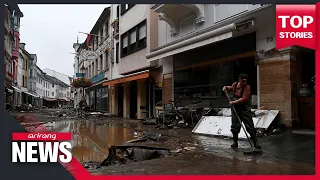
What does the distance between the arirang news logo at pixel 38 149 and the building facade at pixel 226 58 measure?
6.28m

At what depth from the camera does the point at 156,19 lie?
608 inches

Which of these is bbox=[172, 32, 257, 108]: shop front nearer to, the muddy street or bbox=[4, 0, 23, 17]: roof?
the muddy street

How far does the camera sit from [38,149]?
13.1 ft

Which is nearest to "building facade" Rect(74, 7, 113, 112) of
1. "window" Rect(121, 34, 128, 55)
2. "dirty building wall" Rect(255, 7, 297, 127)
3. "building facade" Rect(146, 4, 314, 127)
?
"window" Rect(121, 34, 128, 55)

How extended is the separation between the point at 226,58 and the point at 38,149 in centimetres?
798

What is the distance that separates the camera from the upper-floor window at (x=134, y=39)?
54.2 feet

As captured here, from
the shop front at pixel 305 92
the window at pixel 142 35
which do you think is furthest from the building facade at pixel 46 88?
the shop front at pixel 305 92

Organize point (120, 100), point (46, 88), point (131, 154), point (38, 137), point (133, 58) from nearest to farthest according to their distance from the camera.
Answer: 1. point (38, 137)
2. point (131, 154)
3. point (133, 58)
4. point (120, 100)
5. point (46, 88)

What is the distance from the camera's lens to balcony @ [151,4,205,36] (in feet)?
37.5

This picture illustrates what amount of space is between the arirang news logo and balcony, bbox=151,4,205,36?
28.3 ft

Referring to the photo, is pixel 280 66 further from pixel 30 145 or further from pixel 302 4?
pixel 30 145

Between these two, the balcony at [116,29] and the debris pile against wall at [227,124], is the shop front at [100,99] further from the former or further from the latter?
the debris pile against wall at [227,124]

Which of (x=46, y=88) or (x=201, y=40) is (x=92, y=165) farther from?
(x=46, y=88)

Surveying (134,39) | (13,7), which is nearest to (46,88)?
(134,39)
